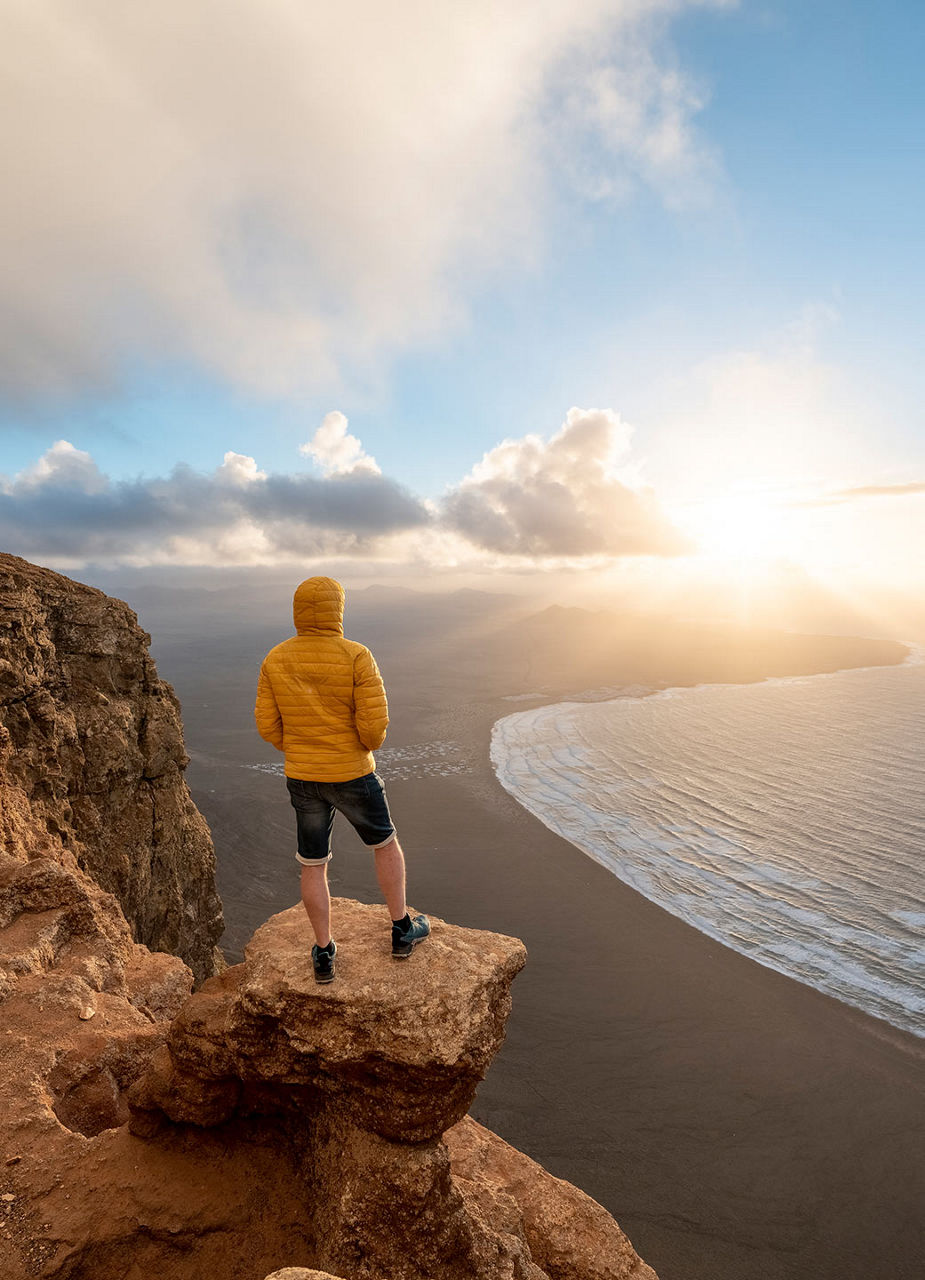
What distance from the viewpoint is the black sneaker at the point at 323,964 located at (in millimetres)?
4422

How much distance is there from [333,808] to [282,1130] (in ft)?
10.8

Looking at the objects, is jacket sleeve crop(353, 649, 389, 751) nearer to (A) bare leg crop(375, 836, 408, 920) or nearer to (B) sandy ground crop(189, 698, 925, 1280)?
(A) bare leg crop(375, 836, 408, 920)

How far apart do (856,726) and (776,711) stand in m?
8.94

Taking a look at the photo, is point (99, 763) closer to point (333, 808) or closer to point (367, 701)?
point (333, 808)

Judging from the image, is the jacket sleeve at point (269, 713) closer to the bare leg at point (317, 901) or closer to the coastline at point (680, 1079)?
the bare leg at point (317, 901)

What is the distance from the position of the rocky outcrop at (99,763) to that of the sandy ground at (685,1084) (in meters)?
8.58

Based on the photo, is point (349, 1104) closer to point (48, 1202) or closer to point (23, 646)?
point (48, 1202)

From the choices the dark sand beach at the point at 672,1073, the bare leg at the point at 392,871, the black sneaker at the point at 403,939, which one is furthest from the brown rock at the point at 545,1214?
the bare leg at the point at 392,871

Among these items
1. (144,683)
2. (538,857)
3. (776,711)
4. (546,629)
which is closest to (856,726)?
(776,711)

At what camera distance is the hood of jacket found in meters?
4.32

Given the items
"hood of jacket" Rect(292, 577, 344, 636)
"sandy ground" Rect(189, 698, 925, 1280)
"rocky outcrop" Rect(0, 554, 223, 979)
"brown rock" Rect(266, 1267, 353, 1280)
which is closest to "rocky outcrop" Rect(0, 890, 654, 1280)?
"sandy ground" Rect(189, 698, 925, 1280)

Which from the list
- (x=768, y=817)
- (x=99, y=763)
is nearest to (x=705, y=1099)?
(x=99, y=763)

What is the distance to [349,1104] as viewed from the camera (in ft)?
15.0

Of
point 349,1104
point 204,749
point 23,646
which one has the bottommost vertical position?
point 204,749
